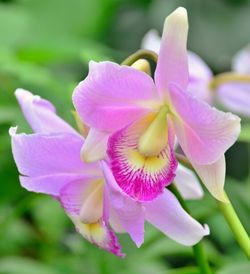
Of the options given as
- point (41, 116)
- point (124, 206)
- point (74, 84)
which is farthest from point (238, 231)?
point (74, 84)

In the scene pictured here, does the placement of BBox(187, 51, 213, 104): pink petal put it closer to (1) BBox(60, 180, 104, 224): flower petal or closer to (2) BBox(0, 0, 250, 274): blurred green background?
(2) BBox(0, 0, 250, 274): blurred green background

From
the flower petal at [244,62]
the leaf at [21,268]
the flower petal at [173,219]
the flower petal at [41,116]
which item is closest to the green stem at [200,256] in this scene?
the flower petal at [173,219]

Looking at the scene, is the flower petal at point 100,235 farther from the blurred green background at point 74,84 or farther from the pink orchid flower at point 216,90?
the pink orchid flower at point 216,90

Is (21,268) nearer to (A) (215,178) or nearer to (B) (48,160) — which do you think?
A: (B) (48,160)

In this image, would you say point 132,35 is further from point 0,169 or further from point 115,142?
point 115,142

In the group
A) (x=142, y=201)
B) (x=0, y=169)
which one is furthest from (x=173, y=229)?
(x=0, y=169)
